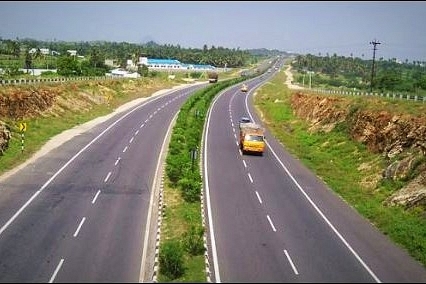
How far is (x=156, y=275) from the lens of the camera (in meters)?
19.2

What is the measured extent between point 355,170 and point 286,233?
16.4 m

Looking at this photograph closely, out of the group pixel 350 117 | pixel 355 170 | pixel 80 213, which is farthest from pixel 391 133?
pixel 80 213

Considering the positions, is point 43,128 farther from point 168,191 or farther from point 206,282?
point 206,282

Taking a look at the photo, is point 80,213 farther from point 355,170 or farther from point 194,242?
point 355,170

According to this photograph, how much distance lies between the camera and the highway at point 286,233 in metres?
20.5

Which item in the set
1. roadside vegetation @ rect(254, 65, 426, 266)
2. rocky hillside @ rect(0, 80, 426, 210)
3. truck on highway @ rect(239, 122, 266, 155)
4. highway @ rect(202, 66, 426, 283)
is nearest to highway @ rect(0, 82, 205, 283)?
highway @ rect(202, 66, 426, 283)

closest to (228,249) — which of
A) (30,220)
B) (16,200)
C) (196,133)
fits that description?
(30,220)

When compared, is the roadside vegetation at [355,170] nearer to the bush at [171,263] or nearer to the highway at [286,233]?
the highway at [286,233]

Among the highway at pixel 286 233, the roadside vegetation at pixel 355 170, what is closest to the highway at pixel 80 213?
the highway at pixel 286 233

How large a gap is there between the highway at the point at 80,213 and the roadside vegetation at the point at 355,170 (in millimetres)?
13436

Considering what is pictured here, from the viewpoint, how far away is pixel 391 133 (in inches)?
1602

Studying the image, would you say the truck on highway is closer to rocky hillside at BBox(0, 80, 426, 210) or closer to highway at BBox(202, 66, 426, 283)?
highway at BBox(202, 66, 426, 283)

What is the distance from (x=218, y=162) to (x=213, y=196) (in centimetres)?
970

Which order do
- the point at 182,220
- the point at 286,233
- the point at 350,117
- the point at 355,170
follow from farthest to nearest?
1. the point at 350,117
2. the point at 355,170
3. the point at 182,220
4. the point at 286,233
